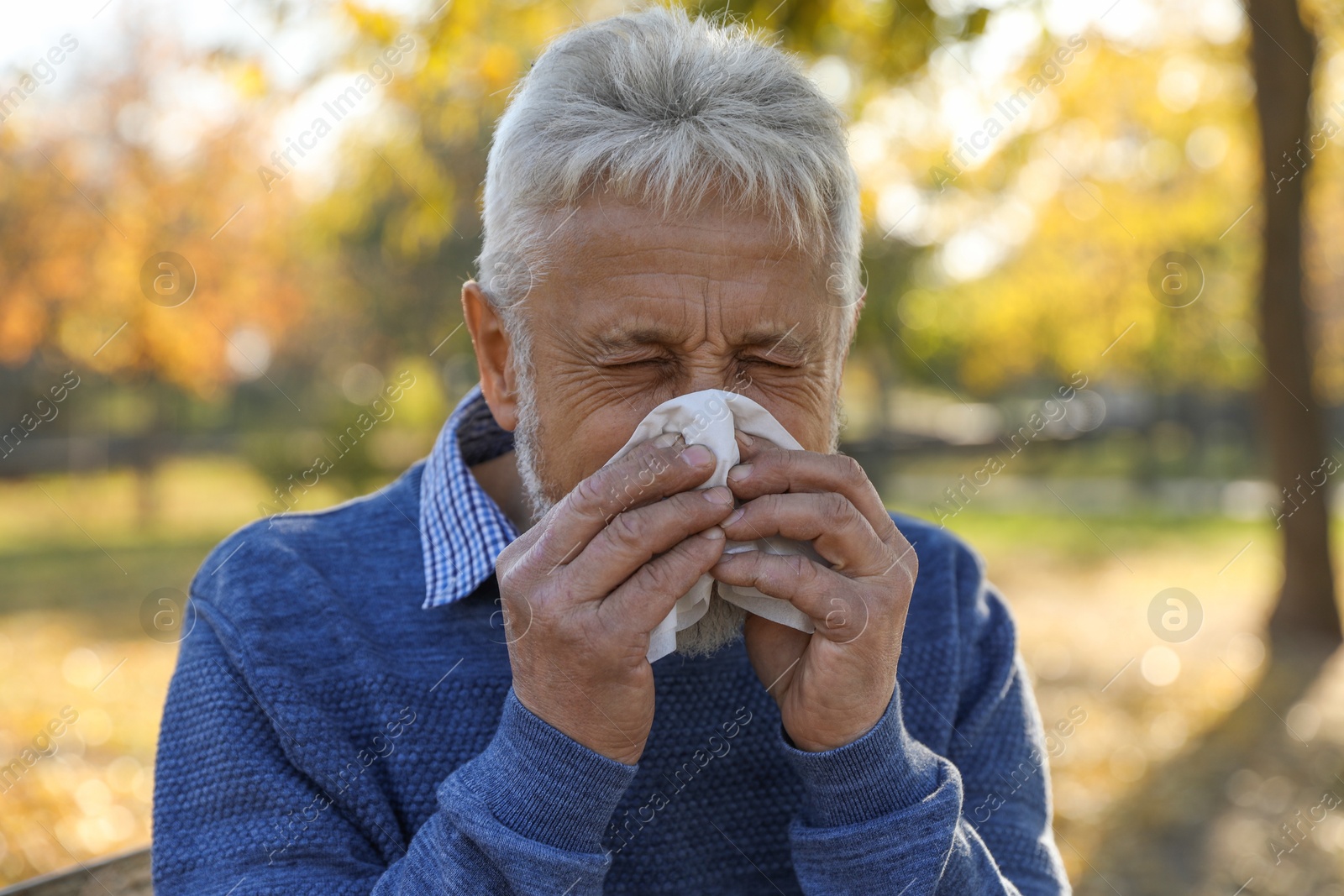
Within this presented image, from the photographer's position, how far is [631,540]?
5.59ft

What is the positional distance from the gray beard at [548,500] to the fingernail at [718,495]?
0.25 m

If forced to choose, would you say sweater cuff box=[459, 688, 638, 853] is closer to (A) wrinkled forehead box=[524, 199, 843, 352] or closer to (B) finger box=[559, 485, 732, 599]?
(B) finger box=[559, 485, 732, 599]

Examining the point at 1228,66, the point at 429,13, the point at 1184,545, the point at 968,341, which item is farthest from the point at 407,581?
the point at 968,341

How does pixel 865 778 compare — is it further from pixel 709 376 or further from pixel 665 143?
pixel 665 143

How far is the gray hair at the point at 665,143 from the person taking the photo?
1971 millimetres

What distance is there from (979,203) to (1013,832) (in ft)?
31.9

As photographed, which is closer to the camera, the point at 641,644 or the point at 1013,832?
the point at 641,644

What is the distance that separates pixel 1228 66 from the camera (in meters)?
9.98

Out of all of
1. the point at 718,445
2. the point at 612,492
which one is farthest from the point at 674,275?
the point at 612,492

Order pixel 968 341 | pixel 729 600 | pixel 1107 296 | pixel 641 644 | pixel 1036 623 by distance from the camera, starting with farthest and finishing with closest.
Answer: pixel 968 341
pixel 1107 296
pixel 1036 623
pixel 729 600
pixel 641 644

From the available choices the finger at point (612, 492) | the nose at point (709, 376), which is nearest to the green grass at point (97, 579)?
the nose at point (709, 376)

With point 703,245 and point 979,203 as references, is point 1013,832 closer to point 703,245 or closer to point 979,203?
point 703,245

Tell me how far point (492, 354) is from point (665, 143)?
2.04 ft

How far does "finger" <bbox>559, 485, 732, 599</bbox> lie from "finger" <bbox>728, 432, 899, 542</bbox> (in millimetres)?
89
